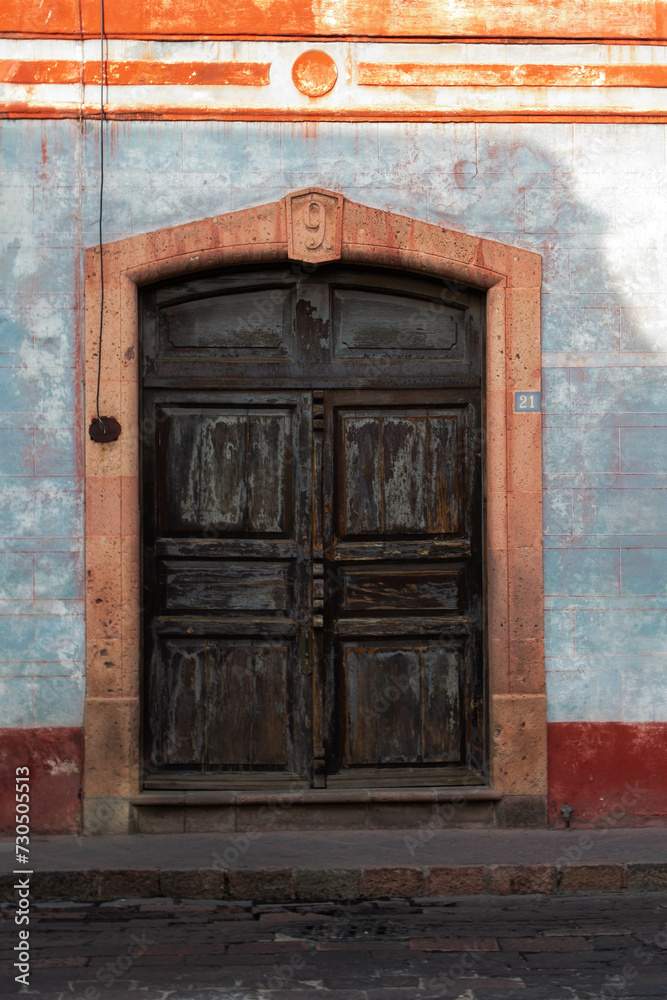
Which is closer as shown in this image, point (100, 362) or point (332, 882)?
point (332, 882)

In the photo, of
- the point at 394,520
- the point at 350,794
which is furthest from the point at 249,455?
the point at 350,794

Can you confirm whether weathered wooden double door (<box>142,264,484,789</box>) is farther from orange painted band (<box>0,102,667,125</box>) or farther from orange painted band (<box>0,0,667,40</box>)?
orange painted band (<box>0,0,667,40</box>)

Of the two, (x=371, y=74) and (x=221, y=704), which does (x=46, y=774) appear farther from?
(x=371, y=74)

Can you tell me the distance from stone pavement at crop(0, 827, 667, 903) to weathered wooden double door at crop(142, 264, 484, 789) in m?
0.74

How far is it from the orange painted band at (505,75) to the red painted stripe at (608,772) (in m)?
3.77

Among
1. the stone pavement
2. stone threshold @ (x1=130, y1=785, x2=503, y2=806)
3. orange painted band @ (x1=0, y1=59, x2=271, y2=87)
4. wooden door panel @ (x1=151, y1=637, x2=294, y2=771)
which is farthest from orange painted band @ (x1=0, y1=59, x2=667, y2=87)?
the stone pavement

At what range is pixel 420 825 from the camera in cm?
605

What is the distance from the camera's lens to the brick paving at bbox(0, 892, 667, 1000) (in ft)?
13.1

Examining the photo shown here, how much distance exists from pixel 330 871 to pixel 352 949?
2.59ft

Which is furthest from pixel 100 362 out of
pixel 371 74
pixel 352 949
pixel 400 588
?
pixel 352 949

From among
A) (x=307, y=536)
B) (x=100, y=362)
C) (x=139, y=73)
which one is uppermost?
(x=139, y=73)

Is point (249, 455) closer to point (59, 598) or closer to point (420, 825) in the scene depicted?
point (59, 598)

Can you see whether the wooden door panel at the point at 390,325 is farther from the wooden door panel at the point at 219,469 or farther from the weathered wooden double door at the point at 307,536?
Result: the wooden door panel at the point at 219,469

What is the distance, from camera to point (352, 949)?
14.5 feet
